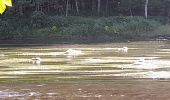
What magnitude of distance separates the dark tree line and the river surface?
2631 centimetres

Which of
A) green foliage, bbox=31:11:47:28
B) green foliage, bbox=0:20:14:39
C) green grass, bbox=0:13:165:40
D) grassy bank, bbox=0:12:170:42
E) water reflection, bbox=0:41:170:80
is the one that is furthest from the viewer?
green foliage, bbox=31:11:47:28

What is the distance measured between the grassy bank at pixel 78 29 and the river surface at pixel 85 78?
63.4 ft

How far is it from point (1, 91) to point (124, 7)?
39.8 m

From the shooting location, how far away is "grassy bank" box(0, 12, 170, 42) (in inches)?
1751

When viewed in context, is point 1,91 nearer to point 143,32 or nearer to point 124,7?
point 143,32

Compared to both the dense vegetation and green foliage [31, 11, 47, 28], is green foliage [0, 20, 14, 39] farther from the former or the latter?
green foliage [31, 11, 47, 28]

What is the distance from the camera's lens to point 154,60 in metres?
23.5

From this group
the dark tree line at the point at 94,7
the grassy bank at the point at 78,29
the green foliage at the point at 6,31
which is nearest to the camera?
the grassy bank at the point at 78,29

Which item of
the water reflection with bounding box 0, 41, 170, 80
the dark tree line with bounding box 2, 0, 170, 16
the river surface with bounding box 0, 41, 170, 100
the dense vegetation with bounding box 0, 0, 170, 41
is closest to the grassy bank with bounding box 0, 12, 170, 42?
the dense vegetation with bounding box 0, 0, 170, 41

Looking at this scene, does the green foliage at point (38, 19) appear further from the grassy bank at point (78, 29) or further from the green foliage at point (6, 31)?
the green foliage at point (6, 31)

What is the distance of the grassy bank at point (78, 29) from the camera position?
4447 centimetres

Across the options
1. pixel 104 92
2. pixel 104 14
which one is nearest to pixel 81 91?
pixel 104 92

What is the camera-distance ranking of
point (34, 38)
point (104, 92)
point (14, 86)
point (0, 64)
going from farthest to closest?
point (34, 38) → point (0, 64) → point (14, 86) → point (104, 92)

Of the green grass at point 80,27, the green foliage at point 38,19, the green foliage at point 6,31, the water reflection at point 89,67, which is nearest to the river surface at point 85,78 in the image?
the water reflection at point 89,67
